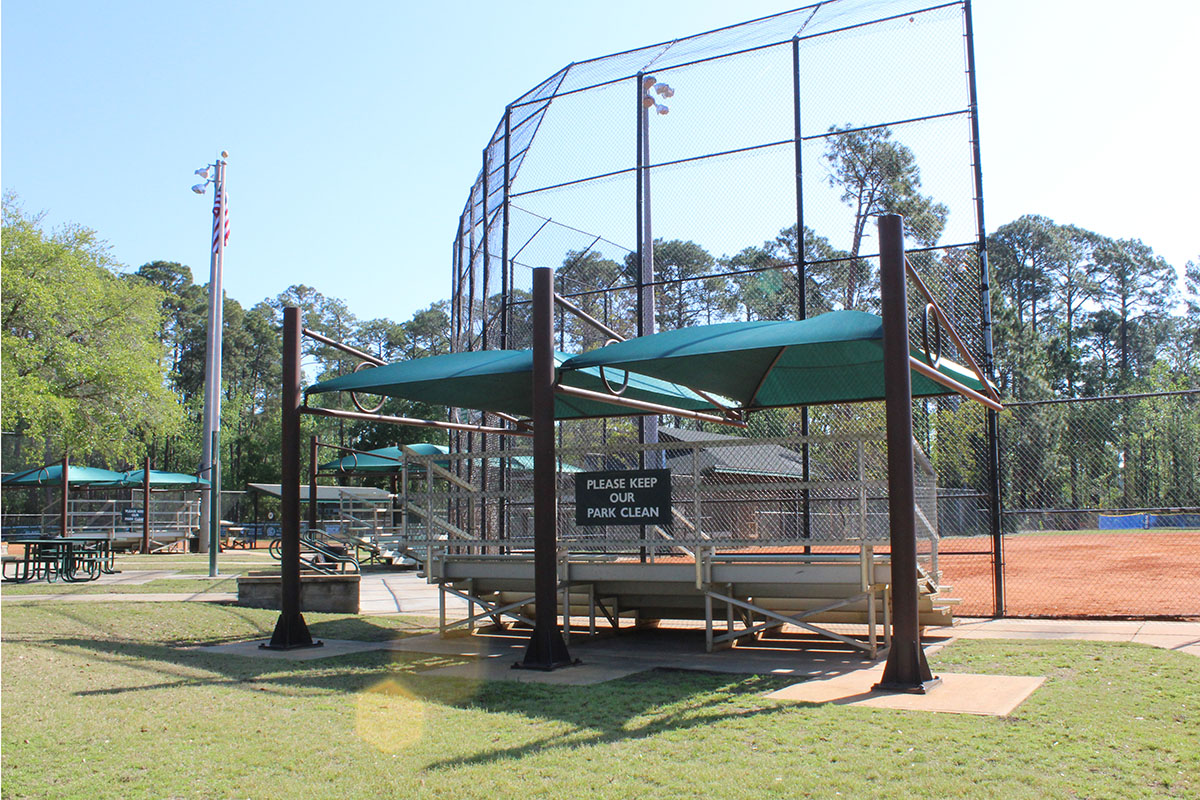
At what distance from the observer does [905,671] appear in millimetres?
6453

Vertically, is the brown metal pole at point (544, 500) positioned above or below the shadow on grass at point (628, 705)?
above

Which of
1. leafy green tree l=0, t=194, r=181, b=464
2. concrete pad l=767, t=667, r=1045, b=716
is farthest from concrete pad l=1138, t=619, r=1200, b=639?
leafy green tree l=0, t=194, r=181, b=464

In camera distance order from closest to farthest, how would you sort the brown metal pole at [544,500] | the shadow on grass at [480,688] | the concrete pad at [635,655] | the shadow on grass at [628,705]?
the shadow on grass at [628,705], the shadow on grass at [480,688], the concrete pad at [635,655], the brown metal pole at [544,500]

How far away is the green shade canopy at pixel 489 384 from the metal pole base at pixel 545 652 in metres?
2.32

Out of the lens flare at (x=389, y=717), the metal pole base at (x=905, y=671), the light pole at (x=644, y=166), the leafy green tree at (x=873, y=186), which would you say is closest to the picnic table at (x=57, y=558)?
the light pole at (x=644, y=166)

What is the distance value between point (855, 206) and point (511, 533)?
7.07 metres

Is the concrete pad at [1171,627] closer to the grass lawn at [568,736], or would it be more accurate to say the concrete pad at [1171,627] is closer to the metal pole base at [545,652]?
the grass lawn at [568,736]

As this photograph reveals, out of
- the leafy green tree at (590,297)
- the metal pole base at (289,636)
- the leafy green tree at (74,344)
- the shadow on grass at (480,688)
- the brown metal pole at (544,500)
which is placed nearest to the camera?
the shadow on grass at (480,688)

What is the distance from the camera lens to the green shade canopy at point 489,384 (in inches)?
360

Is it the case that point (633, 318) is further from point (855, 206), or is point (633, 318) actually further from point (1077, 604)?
point (1077, 604)

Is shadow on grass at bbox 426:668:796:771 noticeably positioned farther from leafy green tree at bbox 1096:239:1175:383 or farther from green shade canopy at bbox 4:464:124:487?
leafy green tree at bbox 1096:239:1175:383

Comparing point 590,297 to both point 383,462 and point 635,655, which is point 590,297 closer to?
point 635,655

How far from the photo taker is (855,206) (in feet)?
44.3

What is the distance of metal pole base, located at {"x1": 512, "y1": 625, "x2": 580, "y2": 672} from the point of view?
304 inches
